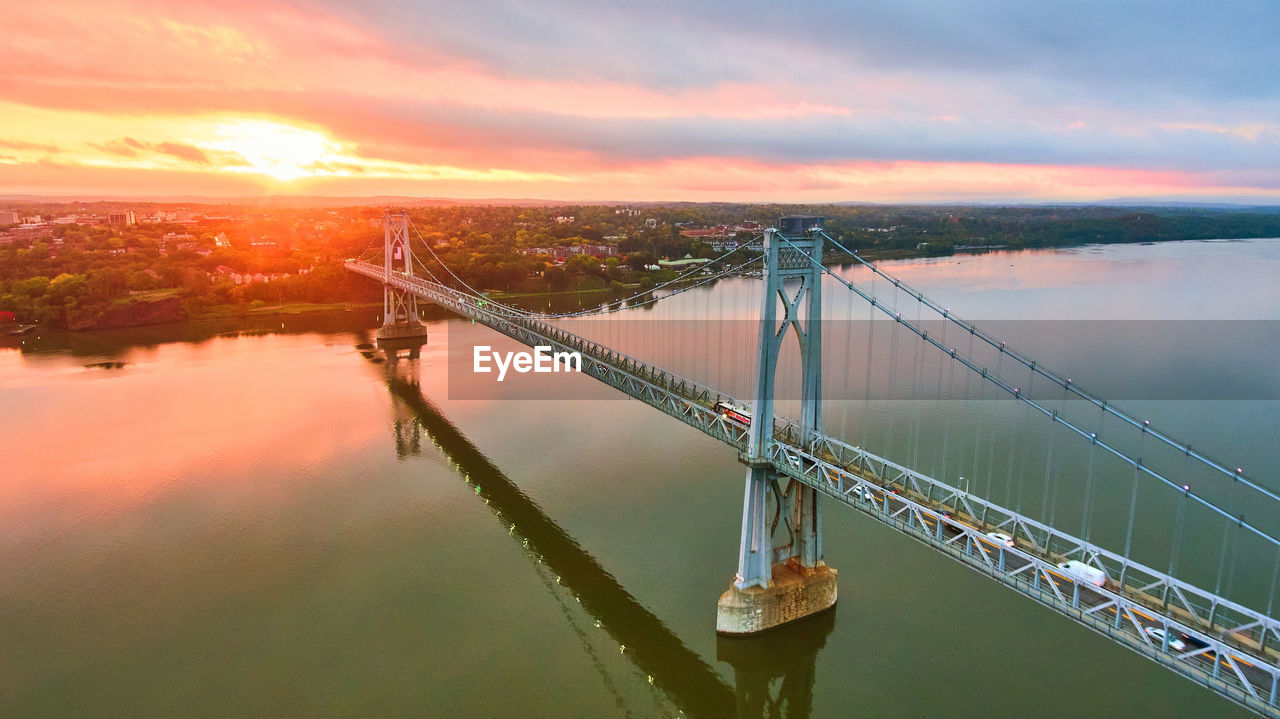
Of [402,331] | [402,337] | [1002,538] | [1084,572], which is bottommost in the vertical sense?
[402,337]

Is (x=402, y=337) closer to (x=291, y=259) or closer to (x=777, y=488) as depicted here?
(x=291, y=259)

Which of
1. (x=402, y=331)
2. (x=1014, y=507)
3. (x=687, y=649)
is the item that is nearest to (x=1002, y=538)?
(x=687, y=649)

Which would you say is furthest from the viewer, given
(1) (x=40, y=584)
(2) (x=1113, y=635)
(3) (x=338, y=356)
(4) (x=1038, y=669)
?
(3) (x=338, y=356)

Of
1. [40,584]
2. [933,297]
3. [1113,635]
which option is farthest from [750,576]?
[933,297]

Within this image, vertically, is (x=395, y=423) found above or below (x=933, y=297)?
below

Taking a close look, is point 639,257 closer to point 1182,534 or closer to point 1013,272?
point 1013,272

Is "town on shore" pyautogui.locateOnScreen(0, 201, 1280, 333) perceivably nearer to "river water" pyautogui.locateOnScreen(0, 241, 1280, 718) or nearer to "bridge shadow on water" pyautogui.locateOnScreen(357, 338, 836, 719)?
"river water" pyautogui.locateOnScreen(0, 241, 1280, 718)

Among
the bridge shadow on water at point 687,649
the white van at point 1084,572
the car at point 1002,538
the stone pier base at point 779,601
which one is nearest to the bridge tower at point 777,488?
the stone pier base at point 779,601
